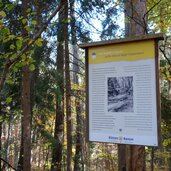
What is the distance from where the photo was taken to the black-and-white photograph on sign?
2730 millimetres

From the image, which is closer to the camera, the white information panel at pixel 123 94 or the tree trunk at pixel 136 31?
the white information panel at pixel 123 94

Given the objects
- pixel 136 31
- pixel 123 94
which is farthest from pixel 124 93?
pixel 136 31

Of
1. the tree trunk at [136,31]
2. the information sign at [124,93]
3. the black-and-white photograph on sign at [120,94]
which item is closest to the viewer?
the information sign at [124,93]

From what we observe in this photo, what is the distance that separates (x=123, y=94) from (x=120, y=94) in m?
0.04

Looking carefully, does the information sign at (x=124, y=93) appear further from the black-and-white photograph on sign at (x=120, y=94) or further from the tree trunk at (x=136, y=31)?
the tree trunk at (x=136, y=31)

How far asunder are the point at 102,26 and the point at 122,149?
134 inches

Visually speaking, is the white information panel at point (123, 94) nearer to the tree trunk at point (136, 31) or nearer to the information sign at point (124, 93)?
the information sign at point (124, 93)

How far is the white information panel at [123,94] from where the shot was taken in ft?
8.59

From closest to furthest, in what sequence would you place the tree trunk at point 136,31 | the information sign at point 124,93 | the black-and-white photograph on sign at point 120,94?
the information sign at point 124,93 → the black-and-white photograph on sign at point 120,94 → the tree trunk at point 136,31

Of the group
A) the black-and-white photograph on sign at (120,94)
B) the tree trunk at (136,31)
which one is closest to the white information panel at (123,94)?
the black-and-white photograph on sign at (120,94)

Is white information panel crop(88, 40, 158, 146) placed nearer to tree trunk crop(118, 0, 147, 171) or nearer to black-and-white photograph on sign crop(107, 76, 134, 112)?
black-and-white photograph on sign crop(107, 76, 134, 112)

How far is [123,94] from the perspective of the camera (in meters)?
2.79

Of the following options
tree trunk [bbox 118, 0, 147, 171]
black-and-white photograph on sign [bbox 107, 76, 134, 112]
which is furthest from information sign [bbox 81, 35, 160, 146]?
tree trunk [bbox 118, 0, 147, 171]

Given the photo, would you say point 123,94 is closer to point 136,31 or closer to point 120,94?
point 120,94
